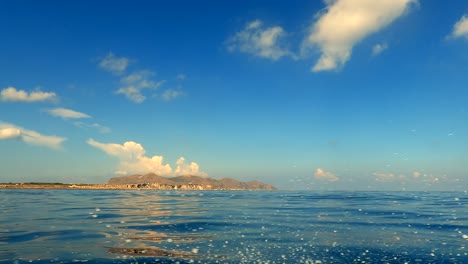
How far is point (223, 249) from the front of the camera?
19969 millimetres

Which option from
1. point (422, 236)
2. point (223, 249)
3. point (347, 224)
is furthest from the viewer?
point (347, 224)

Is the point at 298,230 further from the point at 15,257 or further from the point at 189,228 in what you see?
the point at 15,257

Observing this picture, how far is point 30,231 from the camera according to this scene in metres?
24.8

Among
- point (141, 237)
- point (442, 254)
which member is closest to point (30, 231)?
point (141, 237)

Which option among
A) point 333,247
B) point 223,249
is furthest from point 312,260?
point 223,249

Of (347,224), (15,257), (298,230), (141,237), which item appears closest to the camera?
(15,257)

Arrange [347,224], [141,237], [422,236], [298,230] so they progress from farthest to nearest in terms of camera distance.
→ [347,224] → [298,230] → [422,236] → [141,237]

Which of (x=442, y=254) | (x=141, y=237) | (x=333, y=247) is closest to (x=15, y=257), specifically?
(x=141, y=237)

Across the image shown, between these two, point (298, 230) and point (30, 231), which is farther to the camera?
point (298, 230)

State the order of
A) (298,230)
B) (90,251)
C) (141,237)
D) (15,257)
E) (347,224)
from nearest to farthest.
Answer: (15,257) → (90,251) → (141,237) → (298,230) → (347,224)

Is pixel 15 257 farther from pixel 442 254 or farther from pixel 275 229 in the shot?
pixel 442 254

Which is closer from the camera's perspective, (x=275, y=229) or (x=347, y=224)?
(x=275, y=229)

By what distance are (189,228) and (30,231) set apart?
1207 centimetres

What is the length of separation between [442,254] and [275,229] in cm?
1243
